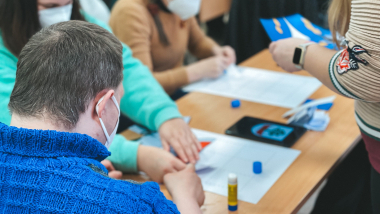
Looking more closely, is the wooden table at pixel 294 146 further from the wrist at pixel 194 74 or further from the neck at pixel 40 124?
the neck at pixel 40 124

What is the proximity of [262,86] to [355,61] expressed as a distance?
2.98 feet

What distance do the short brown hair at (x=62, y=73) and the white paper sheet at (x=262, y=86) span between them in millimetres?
931

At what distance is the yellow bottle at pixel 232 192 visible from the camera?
895 millimetres

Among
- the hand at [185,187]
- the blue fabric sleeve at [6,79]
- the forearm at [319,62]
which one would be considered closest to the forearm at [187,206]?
the hand at [185,187]

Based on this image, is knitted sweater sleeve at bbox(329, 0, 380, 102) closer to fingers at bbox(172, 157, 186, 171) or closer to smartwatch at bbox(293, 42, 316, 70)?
smartwatch at bbox(293, 42, 316, 70)

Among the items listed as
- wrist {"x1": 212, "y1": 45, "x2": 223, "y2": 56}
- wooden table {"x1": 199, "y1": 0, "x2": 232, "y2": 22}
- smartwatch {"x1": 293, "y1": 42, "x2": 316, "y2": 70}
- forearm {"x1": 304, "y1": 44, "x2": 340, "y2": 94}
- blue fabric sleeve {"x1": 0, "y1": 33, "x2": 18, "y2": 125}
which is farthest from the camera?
wooden table {"x1": 199, "y1": 0, "x2": 232, "y2": 22}

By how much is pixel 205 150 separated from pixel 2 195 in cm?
65

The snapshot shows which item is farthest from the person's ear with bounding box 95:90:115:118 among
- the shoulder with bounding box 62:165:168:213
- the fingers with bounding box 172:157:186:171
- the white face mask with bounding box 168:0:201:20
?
the white face mask with bounding box 168:0:201:20

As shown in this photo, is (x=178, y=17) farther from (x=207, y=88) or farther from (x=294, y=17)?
(x=294, y=17)

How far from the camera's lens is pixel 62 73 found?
639 millimetres

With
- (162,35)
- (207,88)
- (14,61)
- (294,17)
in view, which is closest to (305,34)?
(294,17)

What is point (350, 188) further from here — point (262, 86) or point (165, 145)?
point (165, 145)

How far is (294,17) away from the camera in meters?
1.44

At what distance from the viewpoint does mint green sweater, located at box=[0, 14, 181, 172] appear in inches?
42.6
